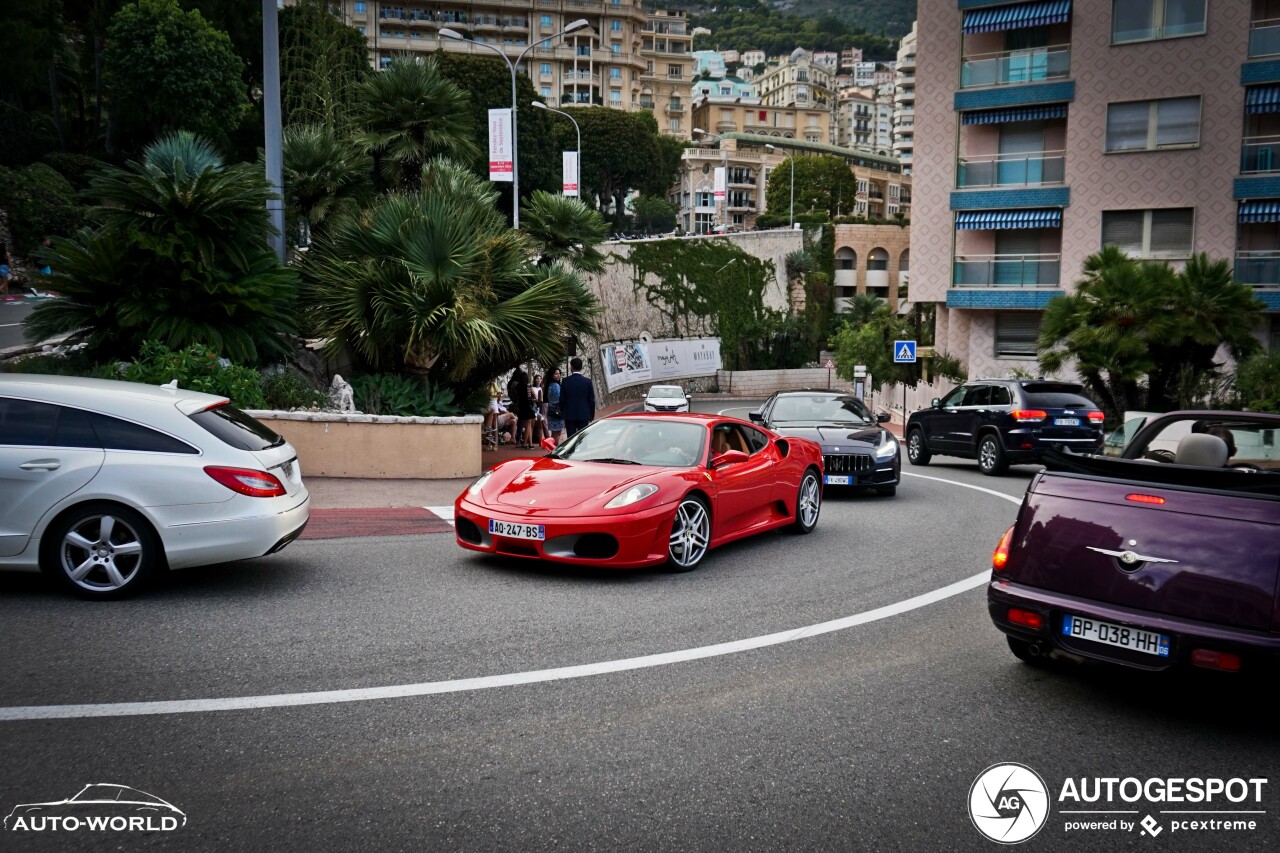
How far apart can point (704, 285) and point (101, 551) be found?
58896mm

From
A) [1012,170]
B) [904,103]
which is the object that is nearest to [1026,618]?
[1012,170]

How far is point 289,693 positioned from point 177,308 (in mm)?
9811

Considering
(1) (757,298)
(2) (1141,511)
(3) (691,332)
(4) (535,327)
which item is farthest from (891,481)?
(1) (757,298)

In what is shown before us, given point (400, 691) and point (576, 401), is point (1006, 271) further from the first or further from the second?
point (400, 691)

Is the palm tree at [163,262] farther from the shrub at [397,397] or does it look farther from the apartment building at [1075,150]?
the apartment building at [1075,150]

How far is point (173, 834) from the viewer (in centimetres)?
379

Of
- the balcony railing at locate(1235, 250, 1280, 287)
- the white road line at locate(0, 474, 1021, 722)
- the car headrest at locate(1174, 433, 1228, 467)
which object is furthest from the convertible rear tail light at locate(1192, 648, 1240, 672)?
the balcony railing at locate(1235, 250, 1280, 287)

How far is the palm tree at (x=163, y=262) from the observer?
527 inches

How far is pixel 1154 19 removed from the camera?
33.9 metres

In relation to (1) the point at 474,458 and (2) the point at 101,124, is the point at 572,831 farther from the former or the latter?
(2) the point at 101,124

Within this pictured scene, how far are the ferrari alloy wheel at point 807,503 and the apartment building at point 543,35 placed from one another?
115 m

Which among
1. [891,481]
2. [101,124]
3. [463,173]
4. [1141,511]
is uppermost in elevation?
[101,124]

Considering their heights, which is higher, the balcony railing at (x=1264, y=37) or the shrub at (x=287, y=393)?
the balcony railing at (x=1264, y=37)

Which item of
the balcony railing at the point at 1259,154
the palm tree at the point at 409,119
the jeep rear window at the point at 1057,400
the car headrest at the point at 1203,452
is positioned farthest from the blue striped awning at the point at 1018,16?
the car headrest at the point at 1203,452
